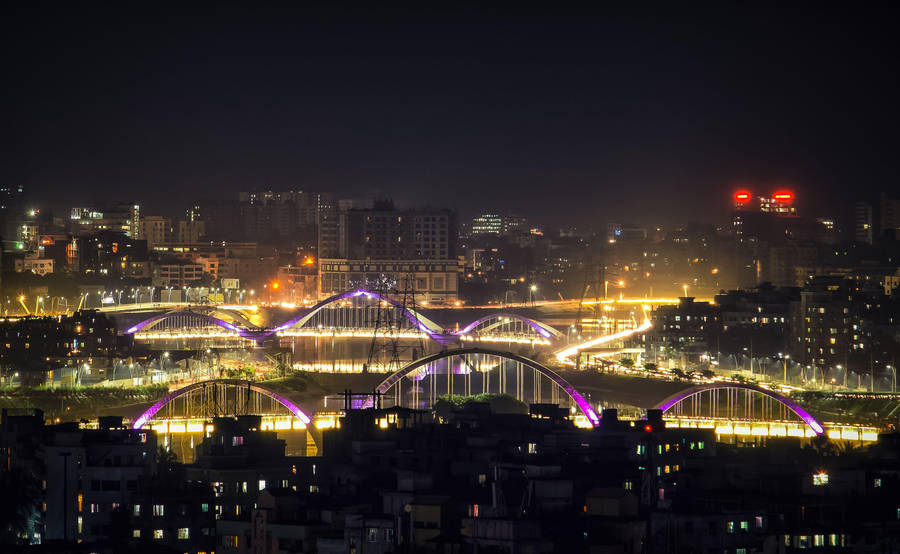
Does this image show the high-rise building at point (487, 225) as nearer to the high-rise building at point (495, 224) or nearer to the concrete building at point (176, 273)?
the high-rise building at point (495, 224)

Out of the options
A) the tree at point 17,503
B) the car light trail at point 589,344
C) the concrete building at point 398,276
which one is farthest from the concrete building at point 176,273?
the tree at point 17,503

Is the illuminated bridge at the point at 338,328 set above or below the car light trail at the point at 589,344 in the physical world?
above

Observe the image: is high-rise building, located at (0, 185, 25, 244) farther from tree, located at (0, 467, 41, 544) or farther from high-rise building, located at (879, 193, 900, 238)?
tree, located at (0, 467, 41, 544)

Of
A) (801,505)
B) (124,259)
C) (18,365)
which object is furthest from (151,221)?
(801,505)

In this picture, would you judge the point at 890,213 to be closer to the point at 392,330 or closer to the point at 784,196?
the point at 784,196

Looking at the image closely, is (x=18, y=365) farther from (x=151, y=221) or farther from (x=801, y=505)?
(x=151, y=221)
